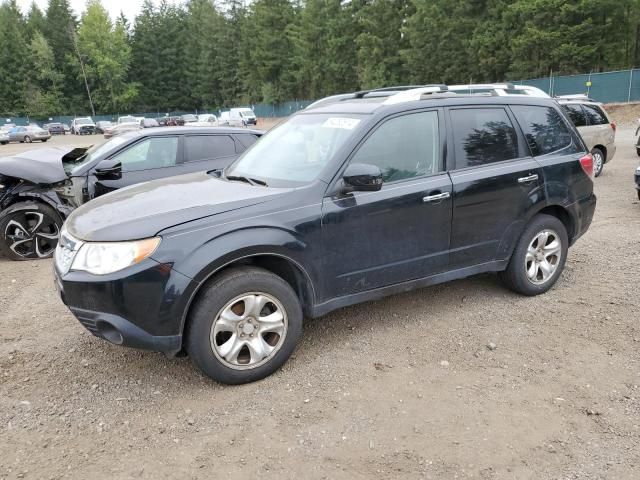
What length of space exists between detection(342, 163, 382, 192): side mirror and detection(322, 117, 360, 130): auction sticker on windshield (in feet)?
1.50

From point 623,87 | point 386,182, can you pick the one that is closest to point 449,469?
point 386,182

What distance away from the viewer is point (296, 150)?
13.6ft

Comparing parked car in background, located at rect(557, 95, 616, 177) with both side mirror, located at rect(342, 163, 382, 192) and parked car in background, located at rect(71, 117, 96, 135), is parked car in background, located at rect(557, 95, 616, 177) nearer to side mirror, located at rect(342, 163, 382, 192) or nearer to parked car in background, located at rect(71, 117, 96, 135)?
side mirror, located at rect(342, 163, 382, 192)

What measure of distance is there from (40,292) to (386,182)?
3885mm

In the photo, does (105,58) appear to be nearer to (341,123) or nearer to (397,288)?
(341,123)

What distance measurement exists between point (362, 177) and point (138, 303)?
1.65 meters

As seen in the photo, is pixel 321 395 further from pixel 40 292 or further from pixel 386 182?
pixel 40 292

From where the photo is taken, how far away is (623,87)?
30859 millimetres

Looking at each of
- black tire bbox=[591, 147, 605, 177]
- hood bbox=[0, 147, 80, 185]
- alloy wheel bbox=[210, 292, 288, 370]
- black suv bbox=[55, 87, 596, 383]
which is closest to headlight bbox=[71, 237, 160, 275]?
black suv bbox=[55, 87, 596, 383]

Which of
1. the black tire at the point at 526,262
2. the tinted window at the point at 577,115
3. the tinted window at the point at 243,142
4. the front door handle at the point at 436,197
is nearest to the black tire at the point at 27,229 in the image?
the tinted window at the point at 243,142

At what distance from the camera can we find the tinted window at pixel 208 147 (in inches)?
281

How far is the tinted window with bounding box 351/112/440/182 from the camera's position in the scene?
152 inches

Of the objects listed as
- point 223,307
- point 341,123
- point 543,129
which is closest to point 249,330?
point 223,307

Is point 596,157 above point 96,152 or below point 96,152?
below
